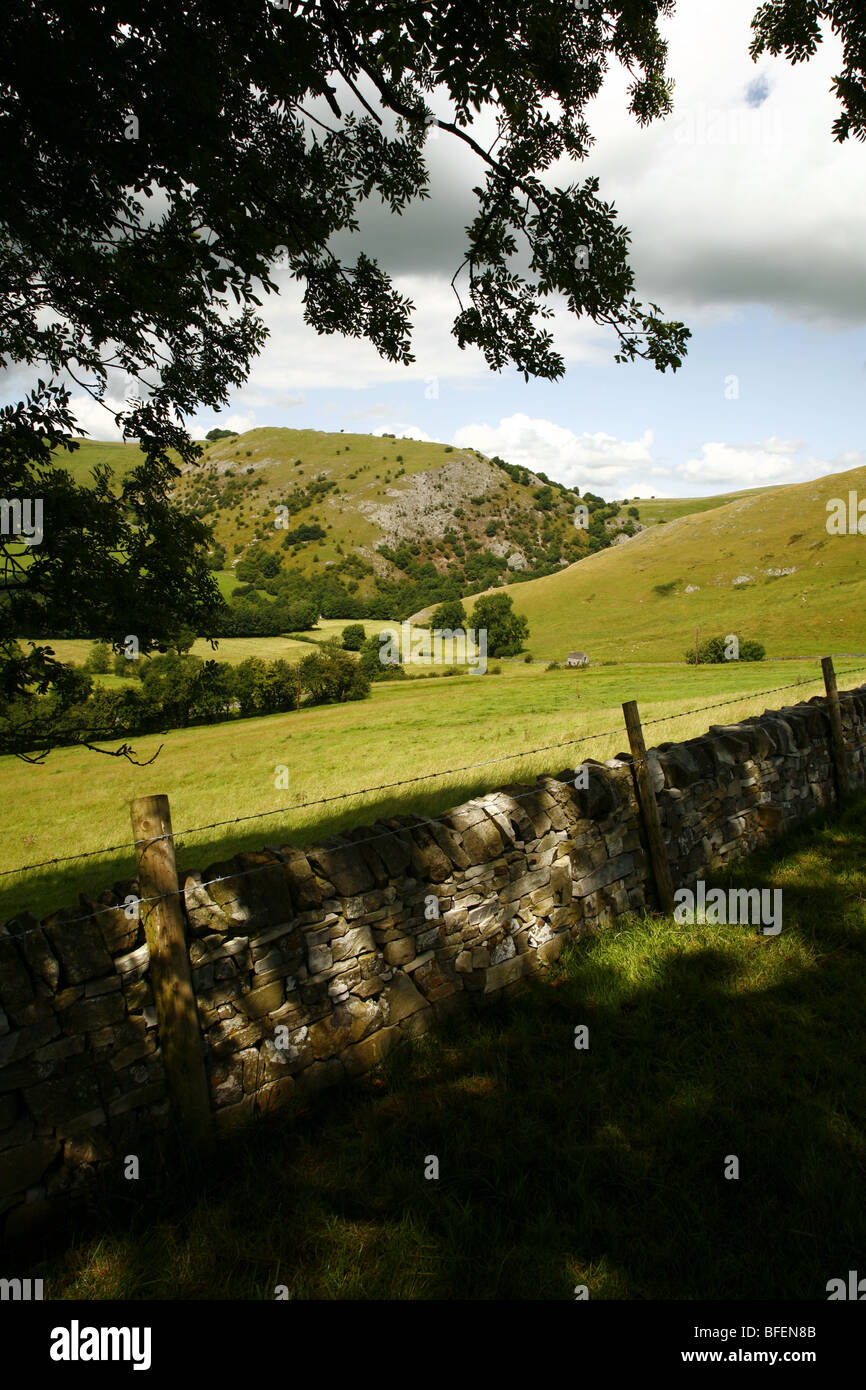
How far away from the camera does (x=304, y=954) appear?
454 centimetres

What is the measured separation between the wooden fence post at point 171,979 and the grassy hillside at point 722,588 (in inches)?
2390

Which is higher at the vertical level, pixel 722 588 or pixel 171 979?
pixel 722 588

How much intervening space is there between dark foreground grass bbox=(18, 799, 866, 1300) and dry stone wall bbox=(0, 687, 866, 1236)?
32 centimetres

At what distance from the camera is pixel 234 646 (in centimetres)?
6869

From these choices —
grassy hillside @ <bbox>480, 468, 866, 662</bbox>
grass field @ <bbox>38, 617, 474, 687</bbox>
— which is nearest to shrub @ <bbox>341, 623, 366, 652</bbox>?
grass field @ <bbox>38, 617, 474, 687</bbox>

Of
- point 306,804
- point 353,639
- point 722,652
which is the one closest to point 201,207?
point 306,804

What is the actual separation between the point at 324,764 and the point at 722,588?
261 feet

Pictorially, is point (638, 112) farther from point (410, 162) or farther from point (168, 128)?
point (168, 128)

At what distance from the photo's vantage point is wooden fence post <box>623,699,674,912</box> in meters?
6.84

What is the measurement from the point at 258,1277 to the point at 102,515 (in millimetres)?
6301

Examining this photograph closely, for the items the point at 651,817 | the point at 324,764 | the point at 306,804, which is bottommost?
the point at 324,764

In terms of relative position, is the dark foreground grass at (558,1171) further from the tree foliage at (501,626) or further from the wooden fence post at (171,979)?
the tree foliage at (501,626)

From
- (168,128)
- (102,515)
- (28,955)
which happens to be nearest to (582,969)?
(28,955)

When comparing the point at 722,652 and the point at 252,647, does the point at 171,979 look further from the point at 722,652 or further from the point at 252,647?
the point at 252,647
